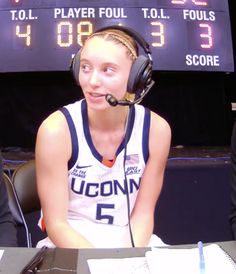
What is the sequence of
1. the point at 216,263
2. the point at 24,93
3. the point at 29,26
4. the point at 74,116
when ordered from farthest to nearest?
the point at 24,93 < the point at 29,26 < the point at 74,116 < the point at 216,263

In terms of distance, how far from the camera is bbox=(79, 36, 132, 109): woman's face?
117cm

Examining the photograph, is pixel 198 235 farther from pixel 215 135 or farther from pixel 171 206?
pixel 215 135

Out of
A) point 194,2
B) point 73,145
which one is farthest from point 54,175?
point 194,2

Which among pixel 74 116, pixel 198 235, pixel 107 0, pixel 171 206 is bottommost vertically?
pixel 198 235

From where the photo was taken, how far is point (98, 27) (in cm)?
294

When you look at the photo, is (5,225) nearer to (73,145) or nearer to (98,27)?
(73,145)

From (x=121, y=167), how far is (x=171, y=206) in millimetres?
1134

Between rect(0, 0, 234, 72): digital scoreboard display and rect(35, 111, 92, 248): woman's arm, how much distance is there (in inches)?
66.0

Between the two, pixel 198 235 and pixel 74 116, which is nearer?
pixel 74 116

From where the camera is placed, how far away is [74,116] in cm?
132

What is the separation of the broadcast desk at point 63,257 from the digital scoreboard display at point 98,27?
2.13 meters

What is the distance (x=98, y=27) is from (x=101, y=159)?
5.94ft

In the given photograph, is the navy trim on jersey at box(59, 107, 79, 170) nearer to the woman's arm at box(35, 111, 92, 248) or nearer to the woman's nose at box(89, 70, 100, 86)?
the woman's arm at box(35, 111, 92, 248)

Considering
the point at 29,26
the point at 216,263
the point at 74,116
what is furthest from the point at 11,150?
the point at 216,263
